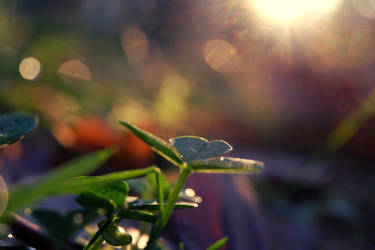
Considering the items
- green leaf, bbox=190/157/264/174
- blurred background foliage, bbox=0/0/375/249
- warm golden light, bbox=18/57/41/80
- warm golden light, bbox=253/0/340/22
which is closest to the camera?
green leaf, bbox=190/157/264/174

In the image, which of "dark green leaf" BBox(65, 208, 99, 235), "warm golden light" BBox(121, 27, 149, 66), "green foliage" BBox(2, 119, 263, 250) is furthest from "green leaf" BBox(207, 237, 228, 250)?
"warm golden light" BBox(121, 27, 149, 66)

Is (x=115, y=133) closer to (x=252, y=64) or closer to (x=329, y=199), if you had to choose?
(x=329, y=199)

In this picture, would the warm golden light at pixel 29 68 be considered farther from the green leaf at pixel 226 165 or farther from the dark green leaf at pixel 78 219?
the green leaf at pixel 226 165

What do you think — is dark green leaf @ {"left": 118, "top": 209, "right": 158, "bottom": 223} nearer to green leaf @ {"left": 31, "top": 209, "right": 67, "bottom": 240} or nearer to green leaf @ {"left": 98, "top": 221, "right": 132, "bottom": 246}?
green leaf @ {"left": 98, "top": 221, "right": 132, "bottom": 246}

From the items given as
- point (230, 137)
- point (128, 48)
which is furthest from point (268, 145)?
point (128, 48)

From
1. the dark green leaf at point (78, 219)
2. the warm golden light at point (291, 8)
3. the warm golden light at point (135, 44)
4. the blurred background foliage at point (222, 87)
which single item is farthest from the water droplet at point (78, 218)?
the warm golden light at point (135, 44)

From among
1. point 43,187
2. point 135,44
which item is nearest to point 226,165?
point 43,187
